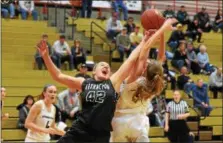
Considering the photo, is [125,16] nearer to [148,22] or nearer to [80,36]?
[80,36]

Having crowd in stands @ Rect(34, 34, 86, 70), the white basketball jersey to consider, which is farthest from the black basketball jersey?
crowd in stands @ Rect(34, 34, 86, 70)

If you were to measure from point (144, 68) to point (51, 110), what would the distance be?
2345mm

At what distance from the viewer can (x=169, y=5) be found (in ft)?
63.3

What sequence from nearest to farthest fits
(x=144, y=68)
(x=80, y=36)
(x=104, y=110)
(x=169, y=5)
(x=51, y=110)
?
(x=104, y=110)
(x=144, y=68)
(x=51, y=110)
(x=80, y=36)
(x=169, y=5)

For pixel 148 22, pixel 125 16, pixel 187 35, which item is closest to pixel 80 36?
pixel 125 16

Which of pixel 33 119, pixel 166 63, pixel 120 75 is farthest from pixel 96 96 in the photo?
pixel 166 63

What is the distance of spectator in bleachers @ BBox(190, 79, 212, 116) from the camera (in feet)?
43.0

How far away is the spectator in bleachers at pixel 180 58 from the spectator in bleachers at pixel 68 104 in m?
4.77

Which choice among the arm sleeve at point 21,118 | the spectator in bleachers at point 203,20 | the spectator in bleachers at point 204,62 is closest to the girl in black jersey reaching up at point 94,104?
the arm sleeve at point 21,118

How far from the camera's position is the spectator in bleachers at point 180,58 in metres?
14.7

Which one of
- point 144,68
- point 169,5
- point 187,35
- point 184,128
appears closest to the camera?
point 144,68

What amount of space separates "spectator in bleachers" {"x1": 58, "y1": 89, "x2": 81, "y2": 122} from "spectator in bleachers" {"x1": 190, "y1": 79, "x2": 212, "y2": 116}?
147 inches

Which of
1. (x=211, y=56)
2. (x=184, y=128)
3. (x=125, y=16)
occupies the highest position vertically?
(x=125, y=16)

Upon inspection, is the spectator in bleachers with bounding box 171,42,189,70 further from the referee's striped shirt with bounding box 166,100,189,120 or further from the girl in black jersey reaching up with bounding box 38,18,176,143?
the girl in black jersey reaching up with bounding box 38,18,176,143
